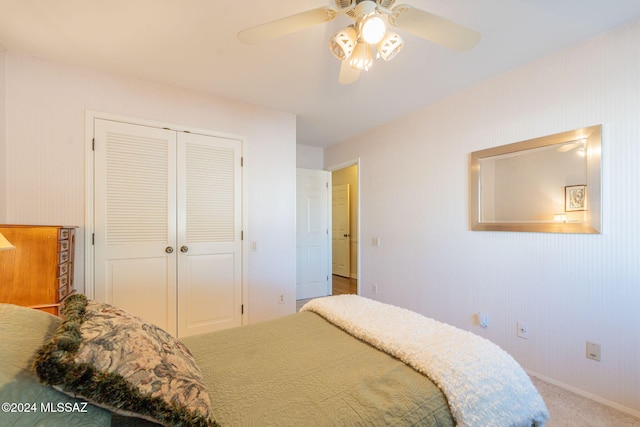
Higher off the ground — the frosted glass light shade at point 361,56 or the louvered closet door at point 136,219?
the frosted glass light shade at point 361,56

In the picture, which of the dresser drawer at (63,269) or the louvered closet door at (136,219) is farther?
the louvered closet door at (136,219)

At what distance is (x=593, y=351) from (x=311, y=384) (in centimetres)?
210

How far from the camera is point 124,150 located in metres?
2.47

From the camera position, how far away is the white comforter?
99 cm

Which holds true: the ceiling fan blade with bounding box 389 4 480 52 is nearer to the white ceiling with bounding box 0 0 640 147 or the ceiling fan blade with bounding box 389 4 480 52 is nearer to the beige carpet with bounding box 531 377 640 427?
the white ceiling with bounding box 0 0 640 147

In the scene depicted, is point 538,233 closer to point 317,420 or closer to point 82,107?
point 317,420

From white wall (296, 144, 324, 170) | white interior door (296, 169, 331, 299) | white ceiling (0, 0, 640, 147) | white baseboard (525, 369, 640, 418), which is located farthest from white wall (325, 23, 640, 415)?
white wall (296, 144, 324, 170)

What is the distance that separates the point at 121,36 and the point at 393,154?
2777 millimetres

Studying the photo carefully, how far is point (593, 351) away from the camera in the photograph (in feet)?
6.22

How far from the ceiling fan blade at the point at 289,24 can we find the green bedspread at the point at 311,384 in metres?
1.49

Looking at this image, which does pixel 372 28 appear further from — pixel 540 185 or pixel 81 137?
pixel 81 137

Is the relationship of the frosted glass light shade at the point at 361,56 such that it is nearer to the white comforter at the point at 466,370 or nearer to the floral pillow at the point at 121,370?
the white comforter at the point at 466,370

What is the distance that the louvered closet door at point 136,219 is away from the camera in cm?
239

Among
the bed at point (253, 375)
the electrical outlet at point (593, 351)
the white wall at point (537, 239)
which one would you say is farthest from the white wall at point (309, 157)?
the electrical outlet at point (593, 351)
